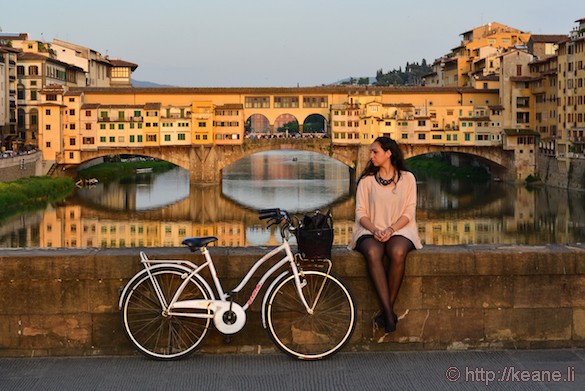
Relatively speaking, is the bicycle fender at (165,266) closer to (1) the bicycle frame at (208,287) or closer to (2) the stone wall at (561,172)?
(1) the bicycle frame at (208,287)

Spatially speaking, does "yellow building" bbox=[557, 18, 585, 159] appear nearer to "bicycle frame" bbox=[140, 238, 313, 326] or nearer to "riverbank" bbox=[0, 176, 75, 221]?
"riverbank" bbox=[0, 176, 75, 221]

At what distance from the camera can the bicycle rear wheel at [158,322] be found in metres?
3.96

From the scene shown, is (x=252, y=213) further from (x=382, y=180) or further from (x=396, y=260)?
(x=396, y=260)

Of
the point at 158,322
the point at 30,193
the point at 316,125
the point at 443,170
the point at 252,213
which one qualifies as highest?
the point at 316,125

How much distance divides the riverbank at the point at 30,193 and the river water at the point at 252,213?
2.22ft

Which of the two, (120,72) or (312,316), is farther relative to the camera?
(120,72)

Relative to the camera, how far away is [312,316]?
162 inches

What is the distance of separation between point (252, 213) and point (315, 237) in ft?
83.2

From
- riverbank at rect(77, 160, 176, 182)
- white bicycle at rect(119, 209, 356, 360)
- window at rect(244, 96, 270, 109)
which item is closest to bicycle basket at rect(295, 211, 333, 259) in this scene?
white bicycle at rect(119, 209, 356, 360)

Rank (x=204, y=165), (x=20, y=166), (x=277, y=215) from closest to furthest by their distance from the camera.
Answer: (x=277, y=215)
(x=20, y=166)
(x=204, y=165)

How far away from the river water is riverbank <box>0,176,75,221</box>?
2.22 feet

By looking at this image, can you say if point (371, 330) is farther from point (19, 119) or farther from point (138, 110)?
point (19, 119)

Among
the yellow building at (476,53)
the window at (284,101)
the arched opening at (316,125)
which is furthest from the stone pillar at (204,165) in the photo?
the arched opening at (316,125)

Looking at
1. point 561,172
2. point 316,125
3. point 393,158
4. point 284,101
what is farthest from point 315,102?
point 316,125
